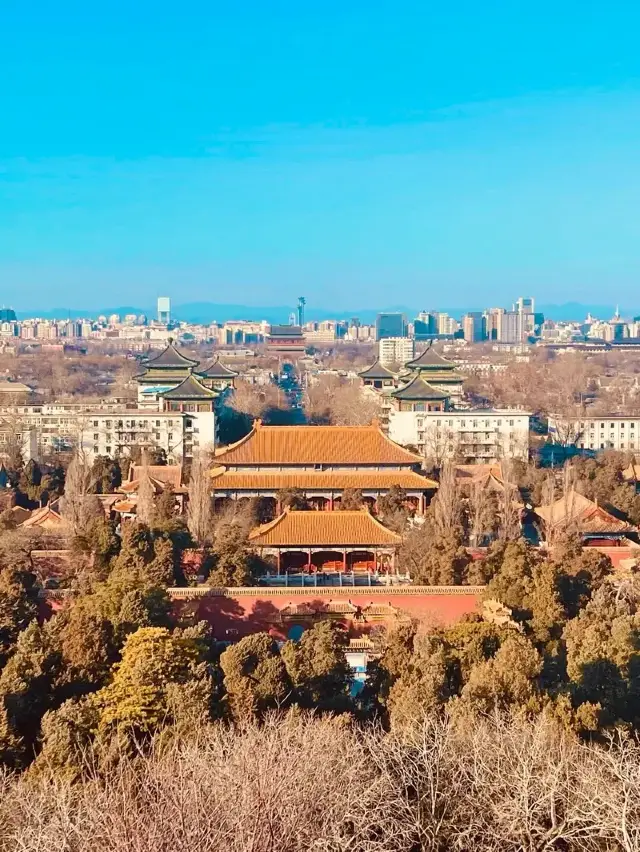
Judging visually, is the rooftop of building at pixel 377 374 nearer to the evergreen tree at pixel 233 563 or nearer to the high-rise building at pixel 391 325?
the evergreen tree at pixel 233 563

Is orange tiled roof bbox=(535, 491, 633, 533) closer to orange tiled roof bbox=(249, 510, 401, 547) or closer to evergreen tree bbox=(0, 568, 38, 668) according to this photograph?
orange tiled roof bbox=(249, 510, 401, 547)

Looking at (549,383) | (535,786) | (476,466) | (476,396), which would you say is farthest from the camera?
(549,383)

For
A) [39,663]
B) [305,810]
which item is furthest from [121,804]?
[39,663]

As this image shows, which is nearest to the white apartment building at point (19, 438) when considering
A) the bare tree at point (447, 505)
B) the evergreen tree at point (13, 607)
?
the bare tree at point (447, 505)

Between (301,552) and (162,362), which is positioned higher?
(162,362)

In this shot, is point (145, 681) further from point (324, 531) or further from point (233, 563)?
point (324, 531)

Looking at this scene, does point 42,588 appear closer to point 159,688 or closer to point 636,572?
point 159,688
